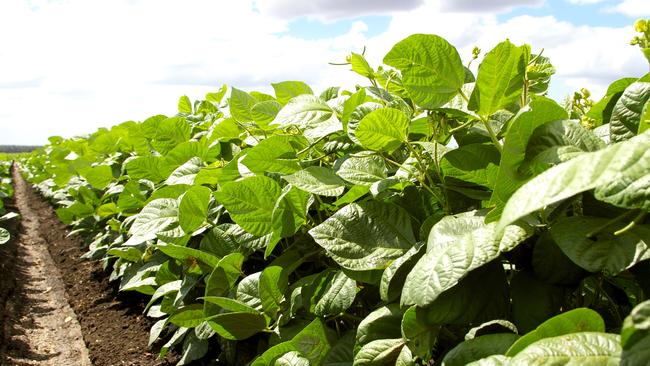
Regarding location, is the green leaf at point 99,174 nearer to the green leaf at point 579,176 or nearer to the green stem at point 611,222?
the green stem at point 611,222

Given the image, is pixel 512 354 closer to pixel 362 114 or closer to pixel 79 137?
pixel 362 114

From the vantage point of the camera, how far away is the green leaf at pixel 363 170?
1567mm

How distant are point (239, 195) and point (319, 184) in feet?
0.89

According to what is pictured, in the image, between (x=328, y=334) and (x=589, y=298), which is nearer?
(x=589, y=298)

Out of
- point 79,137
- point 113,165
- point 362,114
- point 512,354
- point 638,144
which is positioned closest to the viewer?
point 638,144

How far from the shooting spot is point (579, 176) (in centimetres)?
75

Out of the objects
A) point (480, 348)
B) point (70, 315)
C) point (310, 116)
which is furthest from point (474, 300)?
point (70, 315)

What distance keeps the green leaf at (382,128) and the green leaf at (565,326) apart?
2.06 ft

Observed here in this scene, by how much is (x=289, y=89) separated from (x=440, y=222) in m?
1.39

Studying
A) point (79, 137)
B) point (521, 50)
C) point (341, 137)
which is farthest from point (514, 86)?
point (79, 137)

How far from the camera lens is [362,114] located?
62.1 inches

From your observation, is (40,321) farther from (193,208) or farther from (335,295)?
(335,295)

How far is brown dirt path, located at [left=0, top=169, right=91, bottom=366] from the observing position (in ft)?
13.1

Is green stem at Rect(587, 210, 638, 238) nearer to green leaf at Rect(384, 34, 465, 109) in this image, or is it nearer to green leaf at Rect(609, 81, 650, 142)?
green leaf at Rect(609, 81, 650, 142)
